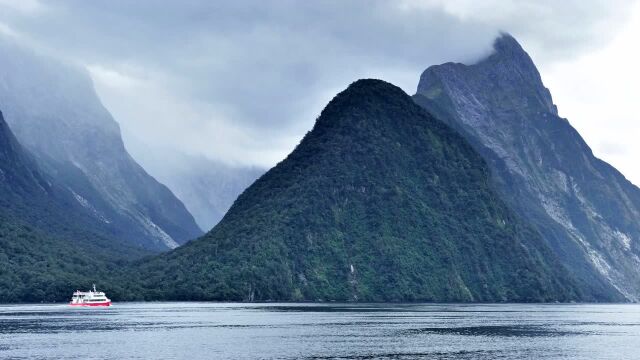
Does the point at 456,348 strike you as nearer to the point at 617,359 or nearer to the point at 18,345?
the point at 617,359

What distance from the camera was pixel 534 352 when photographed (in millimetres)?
158875

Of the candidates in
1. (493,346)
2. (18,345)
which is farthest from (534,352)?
(18,345)

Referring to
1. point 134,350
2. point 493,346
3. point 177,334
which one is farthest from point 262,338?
point 493,346

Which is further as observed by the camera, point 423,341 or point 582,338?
point 582,338

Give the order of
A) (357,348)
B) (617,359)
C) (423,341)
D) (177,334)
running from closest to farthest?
(617,359) < (357,348) < (423,341) < (177,334)

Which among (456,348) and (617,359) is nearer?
(617,359)

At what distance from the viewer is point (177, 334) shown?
19275 cm

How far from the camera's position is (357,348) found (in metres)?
159

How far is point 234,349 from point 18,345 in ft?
131

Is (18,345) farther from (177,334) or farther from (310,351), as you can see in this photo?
(310,351)

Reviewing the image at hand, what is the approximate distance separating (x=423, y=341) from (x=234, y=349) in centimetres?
3901

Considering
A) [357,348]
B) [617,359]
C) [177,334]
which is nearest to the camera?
[617,359]

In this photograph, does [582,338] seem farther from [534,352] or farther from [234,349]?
[234,349]

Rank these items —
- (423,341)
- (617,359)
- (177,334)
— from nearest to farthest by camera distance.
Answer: (617,359)
(423,341)
(177,334)
